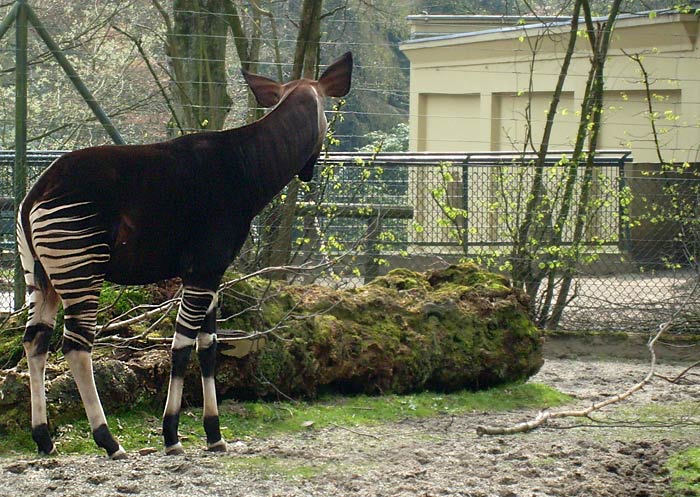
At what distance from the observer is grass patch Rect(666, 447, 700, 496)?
15.6ft

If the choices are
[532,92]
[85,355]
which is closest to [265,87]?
[85,355]

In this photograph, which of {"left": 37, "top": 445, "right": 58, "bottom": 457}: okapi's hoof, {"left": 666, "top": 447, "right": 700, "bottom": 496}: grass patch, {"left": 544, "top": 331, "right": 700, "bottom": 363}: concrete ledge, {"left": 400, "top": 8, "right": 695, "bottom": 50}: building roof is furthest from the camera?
{"left": 400, "top": 8, "right": 695, "bottom": 50}: building roof

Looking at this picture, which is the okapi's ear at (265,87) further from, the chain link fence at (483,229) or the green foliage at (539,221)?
the green foliage at (539,221)

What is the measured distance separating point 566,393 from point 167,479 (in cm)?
383

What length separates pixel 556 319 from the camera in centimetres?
998

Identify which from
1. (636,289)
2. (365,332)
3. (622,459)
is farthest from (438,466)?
(636,289)

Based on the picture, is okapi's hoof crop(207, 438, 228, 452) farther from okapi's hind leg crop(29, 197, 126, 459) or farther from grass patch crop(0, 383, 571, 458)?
okapi's hind leg crop(29, 197, 126, 459)

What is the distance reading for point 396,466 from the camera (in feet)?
16.9

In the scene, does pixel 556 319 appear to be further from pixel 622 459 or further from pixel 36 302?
pixel 36 302

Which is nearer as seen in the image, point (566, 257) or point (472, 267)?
point (472, 267)

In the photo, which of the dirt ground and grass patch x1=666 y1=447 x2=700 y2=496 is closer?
the dirt ground

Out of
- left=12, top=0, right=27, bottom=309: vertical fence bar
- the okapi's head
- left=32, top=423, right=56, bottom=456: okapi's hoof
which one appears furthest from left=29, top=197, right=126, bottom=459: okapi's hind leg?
A: left=12, top=0, right=27, bottom=309: vertical fence bar

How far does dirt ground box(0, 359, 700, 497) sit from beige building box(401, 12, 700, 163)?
22.9 feet

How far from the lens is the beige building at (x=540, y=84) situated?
45.7 feet
